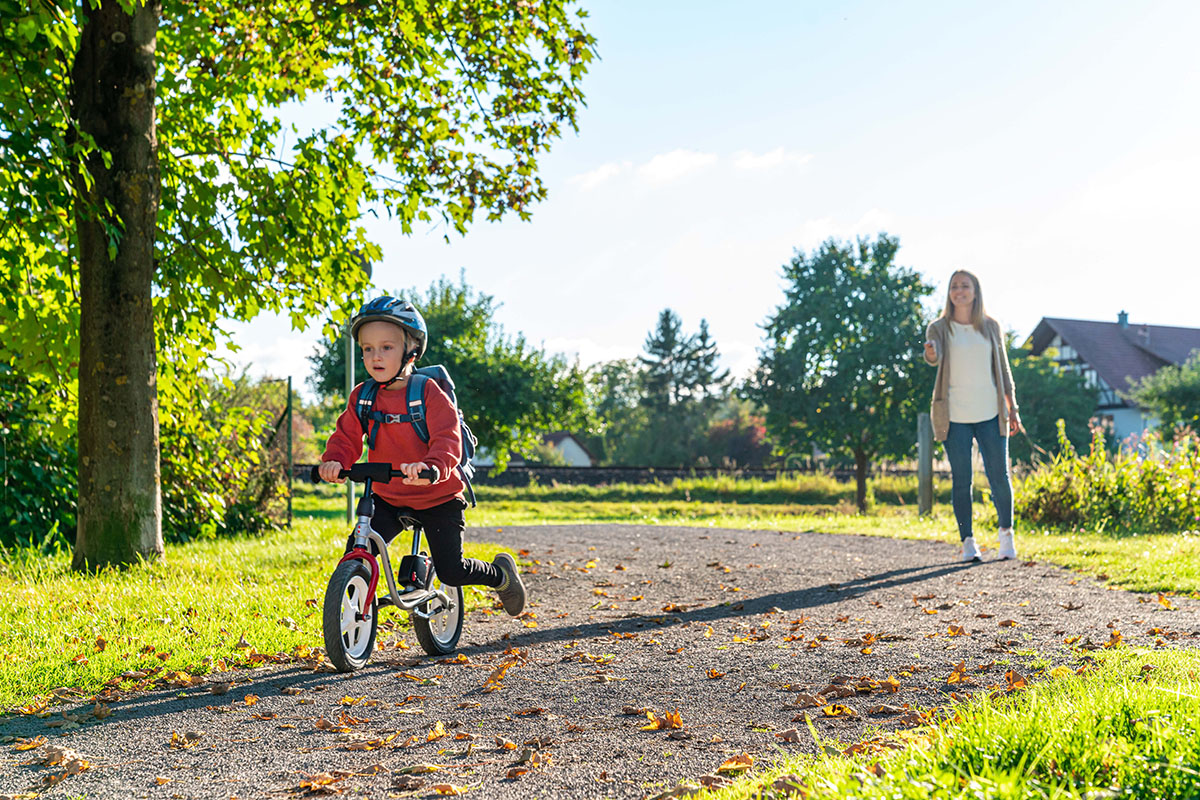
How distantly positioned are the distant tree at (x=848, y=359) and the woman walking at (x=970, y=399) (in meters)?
20.8

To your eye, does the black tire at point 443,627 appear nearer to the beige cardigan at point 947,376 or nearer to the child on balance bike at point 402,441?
the child on balance bike at point 402,441

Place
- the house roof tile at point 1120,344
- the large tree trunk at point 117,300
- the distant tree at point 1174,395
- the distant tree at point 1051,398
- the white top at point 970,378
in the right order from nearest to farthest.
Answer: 1. the large tree trunk at point 117,300
2. the white top at point 970,378
3. the distant tree at point 1174,395
4. the distant tree at point 1051,398
5. the house roof tile at point 1120,344

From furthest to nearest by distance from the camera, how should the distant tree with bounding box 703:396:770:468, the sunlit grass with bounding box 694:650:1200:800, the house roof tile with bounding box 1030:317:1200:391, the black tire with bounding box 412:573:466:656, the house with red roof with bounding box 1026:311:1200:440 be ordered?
the distant tree with bounding box 703:396:770:468
the house roof tile with bounding box 1030:317:1200:391
the house with red roof with bounding box 1026:311:1200:440
the black tire with bounding box 412:573:466:656
the sunlit grass with bounding box 694:650:1200:800

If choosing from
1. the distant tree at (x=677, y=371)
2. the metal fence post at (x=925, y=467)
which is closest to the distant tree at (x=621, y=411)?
the distant tree at (x=677, y=371)

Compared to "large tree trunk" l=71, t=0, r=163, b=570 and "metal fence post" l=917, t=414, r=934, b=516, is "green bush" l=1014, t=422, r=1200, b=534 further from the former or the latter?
"large tree trunk" l=71, t=0, r=163, b=570

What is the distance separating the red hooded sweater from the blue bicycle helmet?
256mm

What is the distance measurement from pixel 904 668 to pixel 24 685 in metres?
3.95

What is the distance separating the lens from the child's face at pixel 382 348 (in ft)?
15.0

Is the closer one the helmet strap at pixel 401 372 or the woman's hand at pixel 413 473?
the woman's hand at pixel 413 473

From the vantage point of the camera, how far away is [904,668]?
426cm

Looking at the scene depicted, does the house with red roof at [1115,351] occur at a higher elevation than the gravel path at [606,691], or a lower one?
higher

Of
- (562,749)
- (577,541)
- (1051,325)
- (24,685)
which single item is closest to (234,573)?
(24,685)

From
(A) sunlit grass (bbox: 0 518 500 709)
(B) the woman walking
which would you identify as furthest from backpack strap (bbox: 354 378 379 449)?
(B) the woman walking

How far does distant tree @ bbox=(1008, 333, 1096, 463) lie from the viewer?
147ft
